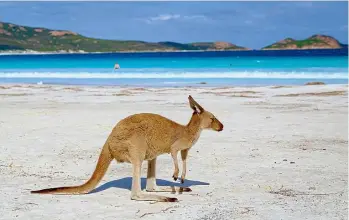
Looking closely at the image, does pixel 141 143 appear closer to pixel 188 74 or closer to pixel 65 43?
pixel 188 74

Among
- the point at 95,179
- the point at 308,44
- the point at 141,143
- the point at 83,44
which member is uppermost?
the point at 308,44

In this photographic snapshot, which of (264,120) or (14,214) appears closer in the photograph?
(14,214)

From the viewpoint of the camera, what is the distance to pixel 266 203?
230 inches

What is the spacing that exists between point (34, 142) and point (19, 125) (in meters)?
2.12

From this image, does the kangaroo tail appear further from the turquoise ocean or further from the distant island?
the distant island

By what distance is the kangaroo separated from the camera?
559cm

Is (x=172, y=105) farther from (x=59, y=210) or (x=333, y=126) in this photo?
(x=59, y=210)

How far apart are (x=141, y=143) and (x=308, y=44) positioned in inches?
5721

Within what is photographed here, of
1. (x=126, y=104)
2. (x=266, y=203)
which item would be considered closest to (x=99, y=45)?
(x=126, y=104)

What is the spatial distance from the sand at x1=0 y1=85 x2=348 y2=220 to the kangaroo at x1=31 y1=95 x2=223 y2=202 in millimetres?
120

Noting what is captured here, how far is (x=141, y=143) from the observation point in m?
5.60

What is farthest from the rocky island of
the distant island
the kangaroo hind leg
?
the kangaroo hind leg

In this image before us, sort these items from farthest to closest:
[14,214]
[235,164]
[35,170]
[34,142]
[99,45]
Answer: [99,45]
[34,142]
[235,164]
[35,170]
[14,214]

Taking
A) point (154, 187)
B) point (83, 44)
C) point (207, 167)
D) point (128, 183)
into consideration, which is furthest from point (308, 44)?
point (154, 187)
